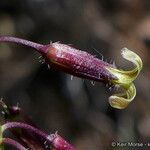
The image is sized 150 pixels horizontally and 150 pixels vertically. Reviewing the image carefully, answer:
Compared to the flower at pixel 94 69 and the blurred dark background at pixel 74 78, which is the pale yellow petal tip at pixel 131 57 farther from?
the blurred dark background at pixel 74 78

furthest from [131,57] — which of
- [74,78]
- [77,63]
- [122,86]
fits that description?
[74,78]

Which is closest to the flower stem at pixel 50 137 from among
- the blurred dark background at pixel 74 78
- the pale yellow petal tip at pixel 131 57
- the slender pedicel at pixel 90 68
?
the slender pedicel at pixel 90 68

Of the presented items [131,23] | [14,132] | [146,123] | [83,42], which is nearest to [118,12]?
[131,23]

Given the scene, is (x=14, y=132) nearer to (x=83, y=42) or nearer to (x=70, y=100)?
(x=70, y=100)

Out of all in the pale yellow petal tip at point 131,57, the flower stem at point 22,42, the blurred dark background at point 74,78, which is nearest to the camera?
the flower stem at point 22,42

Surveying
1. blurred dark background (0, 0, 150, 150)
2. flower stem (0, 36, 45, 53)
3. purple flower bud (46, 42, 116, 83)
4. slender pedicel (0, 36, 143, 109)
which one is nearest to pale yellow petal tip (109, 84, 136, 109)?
slender pedicel (0, 36, 143, 109)

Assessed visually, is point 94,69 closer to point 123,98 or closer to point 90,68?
point 90,68
